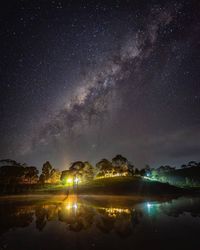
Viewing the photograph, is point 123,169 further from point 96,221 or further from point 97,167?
point 96,221

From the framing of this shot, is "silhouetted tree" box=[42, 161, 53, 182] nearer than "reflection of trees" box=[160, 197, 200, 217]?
No

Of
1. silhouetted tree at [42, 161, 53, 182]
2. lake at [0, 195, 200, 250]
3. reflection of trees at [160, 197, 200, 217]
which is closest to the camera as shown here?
lake at [0, 195, 200, 250]

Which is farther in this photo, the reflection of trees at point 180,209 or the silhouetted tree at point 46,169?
the silhouetted tree at point 46,169

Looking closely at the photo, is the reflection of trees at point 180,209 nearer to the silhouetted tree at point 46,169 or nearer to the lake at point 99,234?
the lake at point 99,234

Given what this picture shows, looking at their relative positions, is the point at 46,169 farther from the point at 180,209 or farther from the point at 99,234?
the point at 99,234

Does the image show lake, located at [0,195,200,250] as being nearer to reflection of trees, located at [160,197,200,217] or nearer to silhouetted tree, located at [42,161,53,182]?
reflection of trees, located at [160,197,200,217]

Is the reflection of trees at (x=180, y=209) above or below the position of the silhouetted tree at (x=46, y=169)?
below

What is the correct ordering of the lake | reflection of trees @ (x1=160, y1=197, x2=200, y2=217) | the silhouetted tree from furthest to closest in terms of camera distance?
the silhouetted tree, reflection of trees @ (x1=160, y1=197, x2=200, y2=217), the lake

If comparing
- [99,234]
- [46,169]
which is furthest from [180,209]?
[46,169]

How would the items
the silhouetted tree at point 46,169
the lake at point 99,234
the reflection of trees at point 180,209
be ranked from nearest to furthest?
the lake at point 99,234, the reflection of trees at point 180,209, the silhouetted tree at point 46,169

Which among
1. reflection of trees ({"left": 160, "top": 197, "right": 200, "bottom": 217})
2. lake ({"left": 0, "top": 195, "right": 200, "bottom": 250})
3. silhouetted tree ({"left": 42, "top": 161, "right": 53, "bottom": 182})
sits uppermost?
silhouetted tree ({"left": 42, "top": 161, "right": 53, "bottom": 182})

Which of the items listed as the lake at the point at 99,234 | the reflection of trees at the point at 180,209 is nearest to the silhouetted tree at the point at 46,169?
the reflection of trees at the point at 180,209

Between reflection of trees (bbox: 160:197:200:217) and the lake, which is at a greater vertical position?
reflection of trees (bbox: 160:197:200:217)

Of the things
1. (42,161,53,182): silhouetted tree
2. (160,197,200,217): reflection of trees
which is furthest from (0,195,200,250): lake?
(42,161,53,182): silhouetted tree
